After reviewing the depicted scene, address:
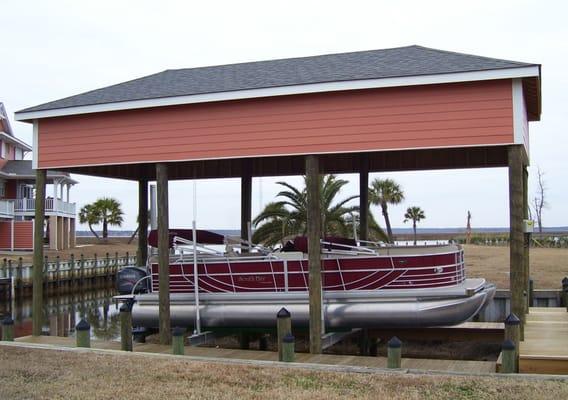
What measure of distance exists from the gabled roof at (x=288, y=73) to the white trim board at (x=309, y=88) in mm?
32

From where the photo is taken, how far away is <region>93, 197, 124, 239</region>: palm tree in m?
69.1

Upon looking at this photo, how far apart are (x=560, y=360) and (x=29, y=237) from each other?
4212 centimetres

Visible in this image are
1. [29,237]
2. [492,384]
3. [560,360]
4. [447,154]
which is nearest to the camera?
[492,384]

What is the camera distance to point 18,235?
152ft

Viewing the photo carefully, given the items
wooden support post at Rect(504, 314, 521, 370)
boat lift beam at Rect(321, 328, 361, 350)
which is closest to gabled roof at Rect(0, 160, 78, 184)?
boat lift beam at Rect(321, 328, 361, 350)

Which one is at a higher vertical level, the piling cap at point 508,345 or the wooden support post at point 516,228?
the wooden support post at point 516,228

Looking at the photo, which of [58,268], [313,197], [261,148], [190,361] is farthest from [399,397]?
[58,268]

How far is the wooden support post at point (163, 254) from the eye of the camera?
13273 mm

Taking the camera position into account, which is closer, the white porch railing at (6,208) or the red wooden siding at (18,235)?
the white porch railing at (6,208)

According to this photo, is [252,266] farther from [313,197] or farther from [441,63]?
[441,63]

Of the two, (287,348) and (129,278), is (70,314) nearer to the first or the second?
(129,278)

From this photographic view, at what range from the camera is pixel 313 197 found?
1225 cm

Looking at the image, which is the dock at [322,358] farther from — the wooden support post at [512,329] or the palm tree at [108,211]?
the palm tree at [108,211]

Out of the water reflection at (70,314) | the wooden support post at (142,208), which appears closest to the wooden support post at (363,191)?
the wooden support post at (142,208)
